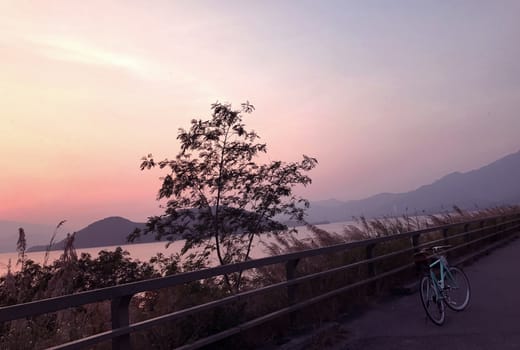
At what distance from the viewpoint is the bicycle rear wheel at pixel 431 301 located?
8.40 metres

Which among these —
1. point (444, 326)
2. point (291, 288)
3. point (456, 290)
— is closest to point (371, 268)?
point (456, 290)

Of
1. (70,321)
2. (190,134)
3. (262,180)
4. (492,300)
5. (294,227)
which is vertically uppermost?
(190,134)

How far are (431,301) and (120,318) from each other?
5.78 m

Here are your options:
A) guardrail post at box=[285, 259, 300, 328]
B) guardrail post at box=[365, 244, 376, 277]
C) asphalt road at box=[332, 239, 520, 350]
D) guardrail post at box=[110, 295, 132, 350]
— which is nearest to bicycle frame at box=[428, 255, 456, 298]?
asphalt road at box=[332, 239, 520, 350]

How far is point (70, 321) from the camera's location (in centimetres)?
643

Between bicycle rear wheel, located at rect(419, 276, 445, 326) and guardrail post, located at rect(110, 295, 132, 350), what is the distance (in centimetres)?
514

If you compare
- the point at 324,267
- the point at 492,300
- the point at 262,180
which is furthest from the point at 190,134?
the point at 492,300

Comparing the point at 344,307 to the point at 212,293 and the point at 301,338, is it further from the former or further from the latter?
the point at 212,293

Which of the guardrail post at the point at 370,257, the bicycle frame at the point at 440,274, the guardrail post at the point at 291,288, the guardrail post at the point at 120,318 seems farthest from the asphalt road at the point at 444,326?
the guardrail post at the point at 120,318

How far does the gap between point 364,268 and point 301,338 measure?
420cm

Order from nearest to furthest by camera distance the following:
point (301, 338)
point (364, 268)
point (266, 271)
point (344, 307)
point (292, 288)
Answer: point (301, 338), point (292, 288), point (344, 307), point (266, 271), point (364, 268)

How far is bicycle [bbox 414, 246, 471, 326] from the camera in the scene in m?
8.57

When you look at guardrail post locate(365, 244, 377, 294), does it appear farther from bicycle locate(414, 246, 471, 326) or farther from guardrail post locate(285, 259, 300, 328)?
guardrail post locate(285, 259, 300, 328)

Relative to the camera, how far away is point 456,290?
10172 mm
